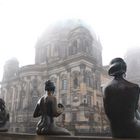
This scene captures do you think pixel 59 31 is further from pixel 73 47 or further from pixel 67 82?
pixel 67 82

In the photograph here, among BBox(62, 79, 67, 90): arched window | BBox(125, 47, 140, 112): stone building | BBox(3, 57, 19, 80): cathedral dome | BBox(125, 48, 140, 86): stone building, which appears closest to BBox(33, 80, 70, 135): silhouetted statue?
BBox(62, 79, 67, 90): arched window

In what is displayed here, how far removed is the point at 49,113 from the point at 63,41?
41206 mm

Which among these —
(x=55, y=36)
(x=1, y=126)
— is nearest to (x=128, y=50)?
(x=55, y=36)

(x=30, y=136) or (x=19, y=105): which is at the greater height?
(x=19, y=105)

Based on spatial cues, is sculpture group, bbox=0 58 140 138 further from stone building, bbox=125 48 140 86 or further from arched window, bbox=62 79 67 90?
stone building, bbox=125 48 140 86

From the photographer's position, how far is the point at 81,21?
1828 inches

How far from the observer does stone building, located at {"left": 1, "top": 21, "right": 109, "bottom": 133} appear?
32.3m

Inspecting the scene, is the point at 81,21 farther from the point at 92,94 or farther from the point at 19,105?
the point at 19,105

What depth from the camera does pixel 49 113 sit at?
14.8ft

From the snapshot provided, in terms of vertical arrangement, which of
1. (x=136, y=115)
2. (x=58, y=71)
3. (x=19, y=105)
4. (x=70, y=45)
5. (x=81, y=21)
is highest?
(x=81, y=21)

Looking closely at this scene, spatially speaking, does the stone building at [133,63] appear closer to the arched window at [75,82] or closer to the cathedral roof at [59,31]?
the cathedral roof at [59,31]

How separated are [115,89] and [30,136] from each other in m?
1.94

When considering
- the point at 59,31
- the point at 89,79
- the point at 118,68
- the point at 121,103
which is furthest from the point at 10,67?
the point at 121,103

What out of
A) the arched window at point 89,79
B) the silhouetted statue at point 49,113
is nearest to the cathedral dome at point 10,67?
the arched window at point 89,79
